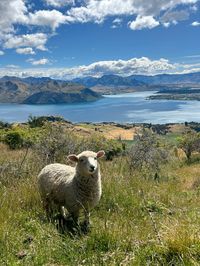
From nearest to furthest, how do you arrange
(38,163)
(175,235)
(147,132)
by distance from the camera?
(175,235)
(38,163)
(147,132)

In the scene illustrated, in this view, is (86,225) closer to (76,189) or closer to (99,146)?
(76,189)

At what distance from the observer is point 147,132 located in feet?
184

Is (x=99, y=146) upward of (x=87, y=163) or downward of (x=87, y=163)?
downward

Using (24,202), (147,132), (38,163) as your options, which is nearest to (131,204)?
(24,202)

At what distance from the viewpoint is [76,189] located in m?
7.12

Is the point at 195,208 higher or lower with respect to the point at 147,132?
higher

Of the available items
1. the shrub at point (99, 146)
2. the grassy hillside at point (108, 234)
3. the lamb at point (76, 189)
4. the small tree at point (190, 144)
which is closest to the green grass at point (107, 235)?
the grassy hillside at point (108, 234)

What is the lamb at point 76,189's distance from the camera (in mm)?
6988

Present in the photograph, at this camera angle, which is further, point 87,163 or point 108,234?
point 87,163

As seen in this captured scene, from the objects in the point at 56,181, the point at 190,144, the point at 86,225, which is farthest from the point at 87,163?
the point at 190,144

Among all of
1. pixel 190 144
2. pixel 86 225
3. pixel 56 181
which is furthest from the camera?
pixel 190 144

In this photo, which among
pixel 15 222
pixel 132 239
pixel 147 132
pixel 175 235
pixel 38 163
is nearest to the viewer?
pixel 175 235

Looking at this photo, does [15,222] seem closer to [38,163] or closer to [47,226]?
[47,226]

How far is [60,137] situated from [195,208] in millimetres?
14399
